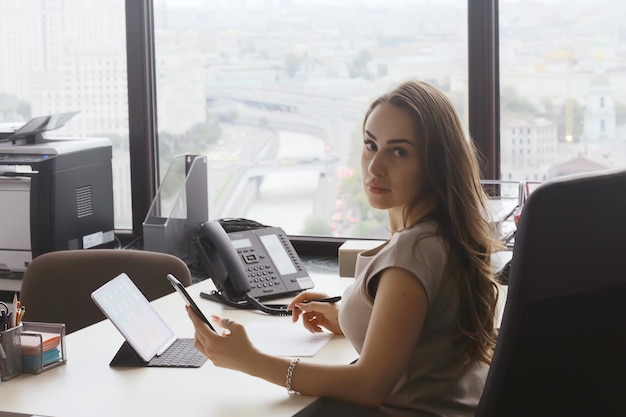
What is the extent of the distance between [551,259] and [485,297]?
0.42 m

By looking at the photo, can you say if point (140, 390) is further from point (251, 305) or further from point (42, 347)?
point (251, 305)

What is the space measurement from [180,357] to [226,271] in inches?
19.5

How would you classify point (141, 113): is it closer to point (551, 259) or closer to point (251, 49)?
point (251, 49)

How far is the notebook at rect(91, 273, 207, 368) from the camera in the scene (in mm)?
1972

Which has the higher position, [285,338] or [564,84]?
[564,84]

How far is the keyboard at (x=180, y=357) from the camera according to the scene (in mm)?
1975

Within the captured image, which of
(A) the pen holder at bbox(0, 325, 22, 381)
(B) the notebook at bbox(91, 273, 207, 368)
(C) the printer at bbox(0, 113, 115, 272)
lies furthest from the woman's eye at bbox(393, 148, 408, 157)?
(C) the printer at bbox(0, 113, 115, 272)

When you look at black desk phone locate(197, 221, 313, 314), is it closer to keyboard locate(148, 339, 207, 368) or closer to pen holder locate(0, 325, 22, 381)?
keyboard locate(148, 339, 207, 368)

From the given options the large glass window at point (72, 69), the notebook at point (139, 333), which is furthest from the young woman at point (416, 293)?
the large glass window at point (72, 69)

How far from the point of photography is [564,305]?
1.42 m

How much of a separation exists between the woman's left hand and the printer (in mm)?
1358

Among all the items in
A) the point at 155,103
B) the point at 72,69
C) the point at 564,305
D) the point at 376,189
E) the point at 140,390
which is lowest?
the point at 140,390

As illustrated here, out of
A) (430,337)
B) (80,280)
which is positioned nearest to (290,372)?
(430,337)

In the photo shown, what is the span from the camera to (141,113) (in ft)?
11.5
